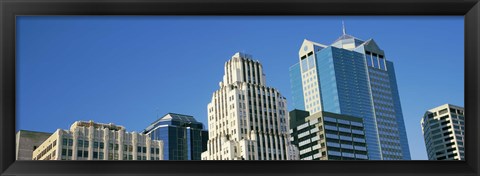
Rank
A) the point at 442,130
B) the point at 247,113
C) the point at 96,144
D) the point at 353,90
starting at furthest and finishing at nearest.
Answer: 1. the point at 353,90
2. the point at 442,130
3. the point at 247,113
4. the point at 96,144

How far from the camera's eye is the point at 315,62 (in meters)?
46.3

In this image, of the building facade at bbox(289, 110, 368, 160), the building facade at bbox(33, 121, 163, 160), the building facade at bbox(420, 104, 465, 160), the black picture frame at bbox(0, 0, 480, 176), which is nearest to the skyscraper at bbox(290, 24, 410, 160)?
the building facade at bbox(420, 104, 465, 160)

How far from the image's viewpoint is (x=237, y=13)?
1.05 metres

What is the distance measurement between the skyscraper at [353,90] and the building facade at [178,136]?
818cm

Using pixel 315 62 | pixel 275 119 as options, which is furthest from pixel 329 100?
pixel 275 119

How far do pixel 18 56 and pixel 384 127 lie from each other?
46164 mm

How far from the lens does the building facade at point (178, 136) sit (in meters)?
41.5

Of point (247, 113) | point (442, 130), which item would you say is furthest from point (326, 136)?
point (442, 130)

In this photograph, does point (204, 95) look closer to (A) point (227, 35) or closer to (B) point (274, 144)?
(A) point (227, 35)

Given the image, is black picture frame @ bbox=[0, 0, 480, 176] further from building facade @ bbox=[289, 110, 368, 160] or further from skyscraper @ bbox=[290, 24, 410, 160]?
skyscraper @ bbox=[290, 24, 410, 160]

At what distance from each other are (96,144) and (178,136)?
16.1 m

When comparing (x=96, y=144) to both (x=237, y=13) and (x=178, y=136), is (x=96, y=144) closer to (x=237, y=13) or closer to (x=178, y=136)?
(x=178, y=136)

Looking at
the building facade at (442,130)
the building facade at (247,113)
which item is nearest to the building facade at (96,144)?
the building facade at (247,113)

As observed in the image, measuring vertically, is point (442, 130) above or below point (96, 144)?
above
